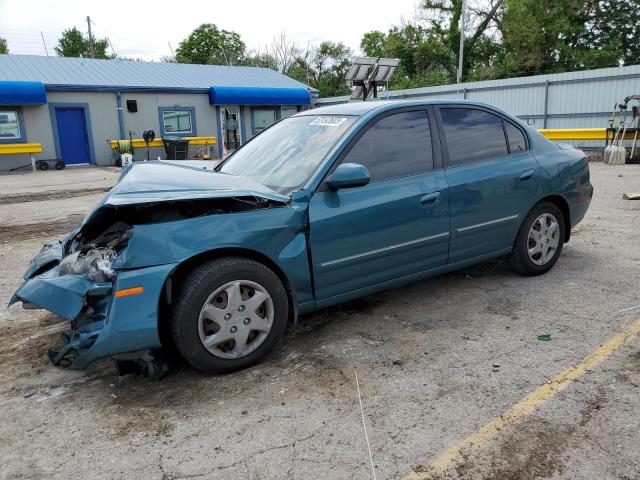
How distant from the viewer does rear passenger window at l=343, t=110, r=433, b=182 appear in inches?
144

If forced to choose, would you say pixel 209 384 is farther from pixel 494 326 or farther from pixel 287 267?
pixel 494 326

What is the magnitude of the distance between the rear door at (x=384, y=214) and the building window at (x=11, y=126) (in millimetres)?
19987

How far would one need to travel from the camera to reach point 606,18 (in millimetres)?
33281

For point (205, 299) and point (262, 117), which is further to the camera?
point (262, 117)

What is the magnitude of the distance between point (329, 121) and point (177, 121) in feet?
68.5

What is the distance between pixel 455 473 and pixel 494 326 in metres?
1.72

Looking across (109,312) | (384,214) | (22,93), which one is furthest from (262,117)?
(109,312)

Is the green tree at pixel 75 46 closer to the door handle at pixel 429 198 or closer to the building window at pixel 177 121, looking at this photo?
the building window at pixel 177 121

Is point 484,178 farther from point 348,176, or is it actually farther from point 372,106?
point 348,176

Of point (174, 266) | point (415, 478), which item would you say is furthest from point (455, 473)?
point (174, 266)

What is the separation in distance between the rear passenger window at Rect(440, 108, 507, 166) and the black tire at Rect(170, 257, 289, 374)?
6.02 feet

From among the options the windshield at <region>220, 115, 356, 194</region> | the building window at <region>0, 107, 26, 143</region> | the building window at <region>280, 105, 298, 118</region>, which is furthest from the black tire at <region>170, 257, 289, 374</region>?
the building window at <region>280, 105, 298, 118</region>

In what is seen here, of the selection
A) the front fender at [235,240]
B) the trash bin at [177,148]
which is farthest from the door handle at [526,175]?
the trash bin at [177,148]

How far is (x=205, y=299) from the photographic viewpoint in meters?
2.94
